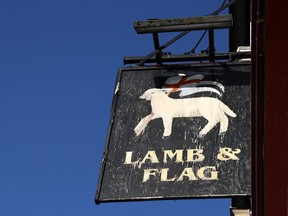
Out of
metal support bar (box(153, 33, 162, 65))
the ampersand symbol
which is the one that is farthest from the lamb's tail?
metal support bar (box(153, 33, 162, 65))

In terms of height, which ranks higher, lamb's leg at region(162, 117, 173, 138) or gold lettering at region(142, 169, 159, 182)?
lamb's leg at region(162, 117, 173, 138)

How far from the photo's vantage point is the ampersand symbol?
291 inches

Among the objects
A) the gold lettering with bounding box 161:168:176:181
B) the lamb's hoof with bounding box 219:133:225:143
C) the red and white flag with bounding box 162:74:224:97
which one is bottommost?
the gold lettering with bounding box 161:168:176:181

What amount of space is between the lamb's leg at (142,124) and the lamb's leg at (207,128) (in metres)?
0.69

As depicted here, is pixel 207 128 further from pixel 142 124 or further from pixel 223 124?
pixel 142 124

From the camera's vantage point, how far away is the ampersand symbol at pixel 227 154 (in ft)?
24.2

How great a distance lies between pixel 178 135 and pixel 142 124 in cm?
50

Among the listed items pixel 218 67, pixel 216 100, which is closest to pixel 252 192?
pixel 216 100

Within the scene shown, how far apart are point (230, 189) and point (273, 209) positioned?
0.82m

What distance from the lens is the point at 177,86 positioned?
8.60 m

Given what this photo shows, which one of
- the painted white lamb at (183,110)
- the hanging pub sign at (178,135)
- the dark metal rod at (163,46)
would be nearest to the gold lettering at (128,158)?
the hanging pub sign at (178,135)

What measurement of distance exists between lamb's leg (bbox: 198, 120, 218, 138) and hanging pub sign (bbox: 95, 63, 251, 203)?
1 cm

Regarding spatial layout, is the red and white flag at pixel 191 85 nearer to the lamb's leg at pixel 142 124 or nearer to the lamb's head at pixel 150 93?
the lamb's head at pixel 150 93

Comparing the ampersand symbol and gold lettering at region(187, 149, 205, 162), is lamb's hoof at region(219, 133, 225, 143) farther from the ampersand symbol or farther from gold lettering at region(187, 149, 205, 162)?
gold lettering at region(187, 149, 205, 162)
